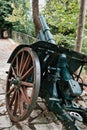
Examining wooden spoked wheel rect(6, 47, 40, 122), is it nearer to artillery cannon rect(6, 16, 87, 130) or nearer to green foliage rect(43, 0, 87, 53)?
artillery cannon rect(6, 16, 87, 130)

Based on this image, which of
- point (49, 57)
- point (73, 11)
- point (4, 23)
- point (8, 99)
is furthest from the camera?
point (4, 23)

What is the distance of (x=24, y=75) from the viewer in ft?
10.3

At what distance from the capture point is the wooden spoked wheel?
9.31ft

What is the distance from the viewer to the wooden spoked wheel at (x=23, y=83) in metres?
2.84

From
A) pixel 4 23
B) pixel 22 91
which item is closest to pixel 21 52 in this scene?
pixel 22 91

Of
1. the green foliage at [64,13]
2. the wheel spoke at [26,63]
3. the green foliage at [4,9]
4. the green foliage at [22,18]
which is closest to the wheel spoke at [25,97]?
the wheel spoke at [26,63]

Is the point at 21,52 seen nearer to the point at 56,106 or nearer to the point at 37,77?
the point at 37,77

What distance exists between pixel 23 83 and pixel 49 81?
0.36 m

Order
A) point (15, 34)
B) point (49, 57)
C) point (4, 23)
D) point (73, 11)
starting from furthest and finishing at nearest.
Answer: point (4, 23)
point (15, 34)
point (73, 11)
point (49, 57)

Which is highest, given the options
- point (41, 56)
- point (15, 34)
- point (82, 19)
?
point (82, 19)

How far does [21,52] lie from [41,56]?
0.38 metres

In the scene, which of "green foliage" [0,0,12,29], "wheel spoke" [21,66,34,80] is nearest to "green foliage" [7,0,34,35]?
"green foliage" [0,0,12,29]

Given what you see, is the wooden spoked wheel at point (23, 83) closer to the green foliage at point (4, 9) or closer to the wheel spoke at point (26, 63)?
the wheel spoke at point (26, 63)

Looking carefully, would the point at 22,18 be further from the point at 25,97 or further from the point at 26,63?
the point at 25,97
